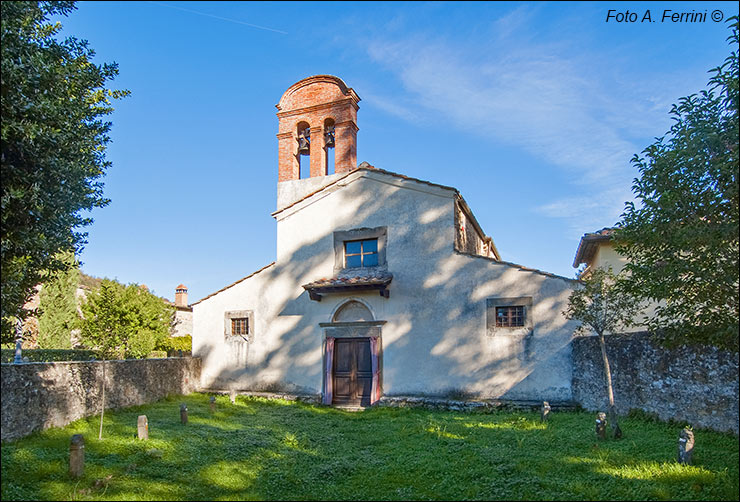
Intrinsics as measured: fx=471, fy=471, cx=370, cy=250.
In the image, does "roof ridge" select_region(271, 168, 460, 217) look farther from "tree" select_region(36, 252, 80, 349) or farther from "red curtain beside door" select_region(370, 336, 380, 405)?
"tree" select_region(36, 252, 80, 349)

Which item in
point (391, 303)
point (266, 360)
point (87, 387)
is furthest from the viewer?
point (266, 360)

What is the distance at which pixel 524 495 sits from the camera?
635cm

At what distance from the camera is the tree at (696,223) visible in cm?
635

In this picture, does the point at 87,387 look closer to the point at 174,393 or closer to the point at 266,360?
the point at 174,393

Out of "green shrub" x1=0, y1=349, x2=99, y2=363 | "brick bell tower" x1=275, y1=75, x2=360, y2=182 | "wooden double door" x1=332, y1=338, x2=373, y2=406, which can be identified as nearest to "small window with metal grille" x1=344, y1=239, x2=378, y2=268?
"wooden double door" x1=332, y1=338, x2=373, y2=406

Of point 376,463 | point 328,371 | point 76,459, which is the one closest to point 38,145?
point 76,459

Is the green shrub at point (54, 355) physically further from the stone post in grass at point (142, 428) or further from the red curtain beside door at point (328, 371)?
the stone post in grass at point (142, 428)

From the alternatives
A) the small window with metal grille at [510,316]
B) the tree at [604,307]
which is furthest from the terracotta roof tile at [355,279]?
the tree at [604,307]

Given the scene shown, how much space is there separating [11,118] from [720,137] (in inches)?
408

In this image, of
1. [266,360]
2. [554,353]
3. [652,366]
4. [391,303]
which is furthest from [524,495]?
[266,360]

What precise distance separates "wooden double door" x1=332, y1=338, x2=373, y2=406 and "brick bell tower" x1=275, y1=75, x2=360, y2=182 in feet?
20.6

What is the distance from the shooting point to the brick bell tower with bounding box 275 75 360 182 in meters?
17.6

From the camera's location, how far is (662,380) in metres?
9.70

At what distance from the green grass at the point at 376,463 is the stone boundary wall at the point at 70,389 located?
392 millimetres
